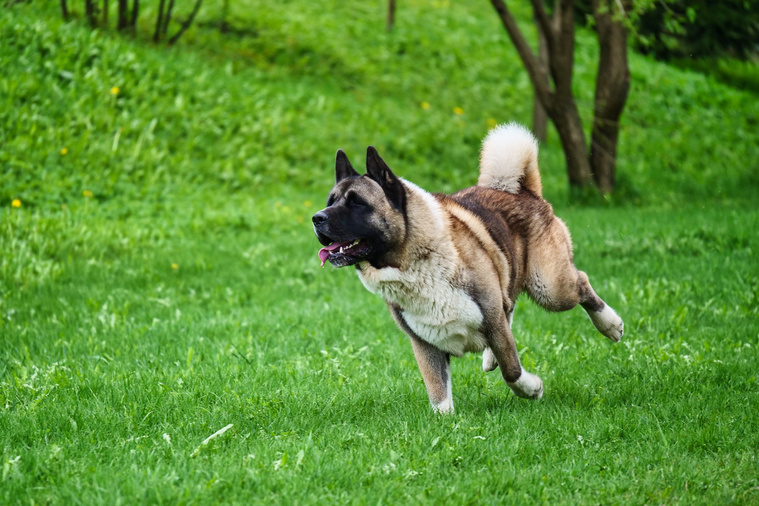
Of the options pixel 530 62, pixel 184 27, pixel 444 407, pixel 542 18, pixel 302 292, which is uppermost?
pixel 542 18

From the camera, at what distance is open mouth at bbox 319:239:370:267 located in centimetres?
427

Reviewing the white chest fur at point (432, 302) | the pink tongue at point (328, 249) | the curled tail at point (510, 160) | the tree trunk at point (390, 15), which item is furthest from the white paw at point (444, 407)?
the tree trunk at point (390, 15)

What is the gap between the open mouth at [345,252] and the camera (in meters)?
4.27

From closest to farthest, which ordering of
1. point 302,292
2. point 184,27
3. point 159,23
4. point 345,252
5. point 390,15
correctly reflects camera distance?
point 345,252 < point 302,292 < point 159,23 < point 184,27 < point 390,15

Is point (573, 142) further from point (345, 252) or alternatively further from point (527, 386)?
point (345, 252)

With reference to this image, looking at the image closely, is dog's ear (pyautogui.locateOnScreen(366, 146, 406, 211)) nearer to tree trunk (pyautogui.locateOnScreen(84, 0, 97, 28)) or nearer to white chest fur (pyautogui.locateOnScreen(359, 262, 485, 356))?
white chest fur (pyautogui.locateOnScreen(359, 262, 485, 356))

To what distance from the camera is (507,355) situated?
4.46 m

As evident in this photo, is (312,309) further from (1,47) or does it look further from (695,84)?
(695,84)

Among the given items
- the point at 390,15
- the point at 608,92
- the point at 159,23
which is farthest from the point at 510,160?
the point at 390,15

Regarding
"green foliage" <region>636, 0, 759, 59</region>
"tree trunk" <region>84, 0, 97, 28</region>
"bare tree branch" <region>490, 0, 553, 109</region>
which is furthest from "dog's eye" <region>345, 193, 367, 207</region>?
"green foliage" <region>636, 0, 759, 59</region>

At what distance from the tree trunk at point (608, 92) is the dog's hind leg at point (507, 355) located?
9018mm

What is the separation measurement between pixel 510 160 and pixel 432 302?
1539 mm

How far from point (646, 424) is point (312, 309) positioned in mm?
3795

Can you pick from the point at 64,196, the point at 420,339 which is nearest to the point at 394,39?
the point at 64,196
